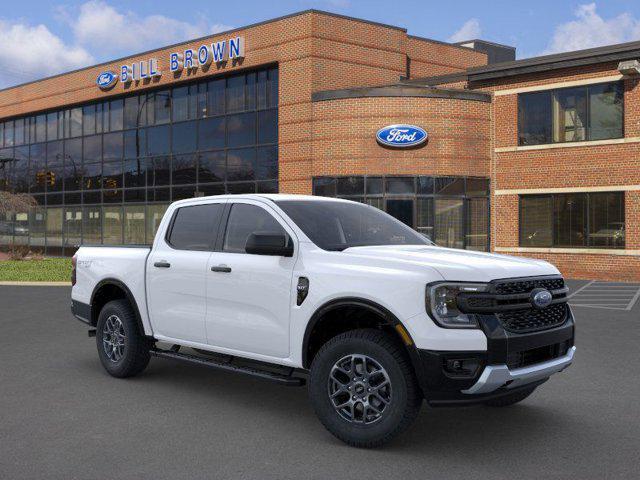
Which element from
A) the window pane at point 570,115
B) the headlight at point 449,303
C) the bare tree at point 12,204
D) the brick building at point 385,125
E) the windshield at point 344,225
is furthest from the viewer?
the bare tree at point 12,204

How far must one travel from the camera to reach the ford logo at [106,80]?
33.4 metres

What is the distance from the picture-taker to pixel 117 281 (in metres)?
7.42

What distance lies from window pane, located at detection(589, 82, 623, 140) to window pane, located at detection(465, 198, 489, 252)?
4426 mm

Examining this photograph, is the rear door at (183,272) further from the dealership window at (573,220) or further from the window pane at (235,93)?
the window pane at (235,93)

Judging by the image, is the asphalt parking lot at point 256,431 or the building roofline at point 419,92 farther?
the building roofline at point 419,92

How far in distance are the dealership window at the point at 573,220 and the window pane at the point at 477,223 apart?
1305 mm

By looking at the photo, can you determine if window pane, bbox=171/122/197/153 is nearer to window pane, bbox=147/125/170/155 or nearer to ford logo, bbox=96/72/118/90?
window pane, bbox=147/125/170/155

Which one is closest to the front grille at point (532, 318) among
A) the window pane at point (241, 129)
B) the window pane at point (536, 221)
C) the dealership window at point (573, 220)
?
the dealership window at point (573, 220)

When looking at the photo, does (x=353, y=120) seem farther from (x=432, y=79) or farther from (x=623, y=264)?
(x=623, y=264)

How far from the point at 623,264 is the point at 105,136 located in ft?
82.3

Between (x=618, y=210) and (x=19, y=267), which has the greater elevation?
(x=618, y=210)

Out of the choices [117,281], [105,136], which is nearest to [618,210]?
[117,281]

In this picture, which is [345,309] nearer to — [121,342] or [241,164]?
[121,342]

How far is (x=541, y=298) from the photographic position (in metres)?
5.10
